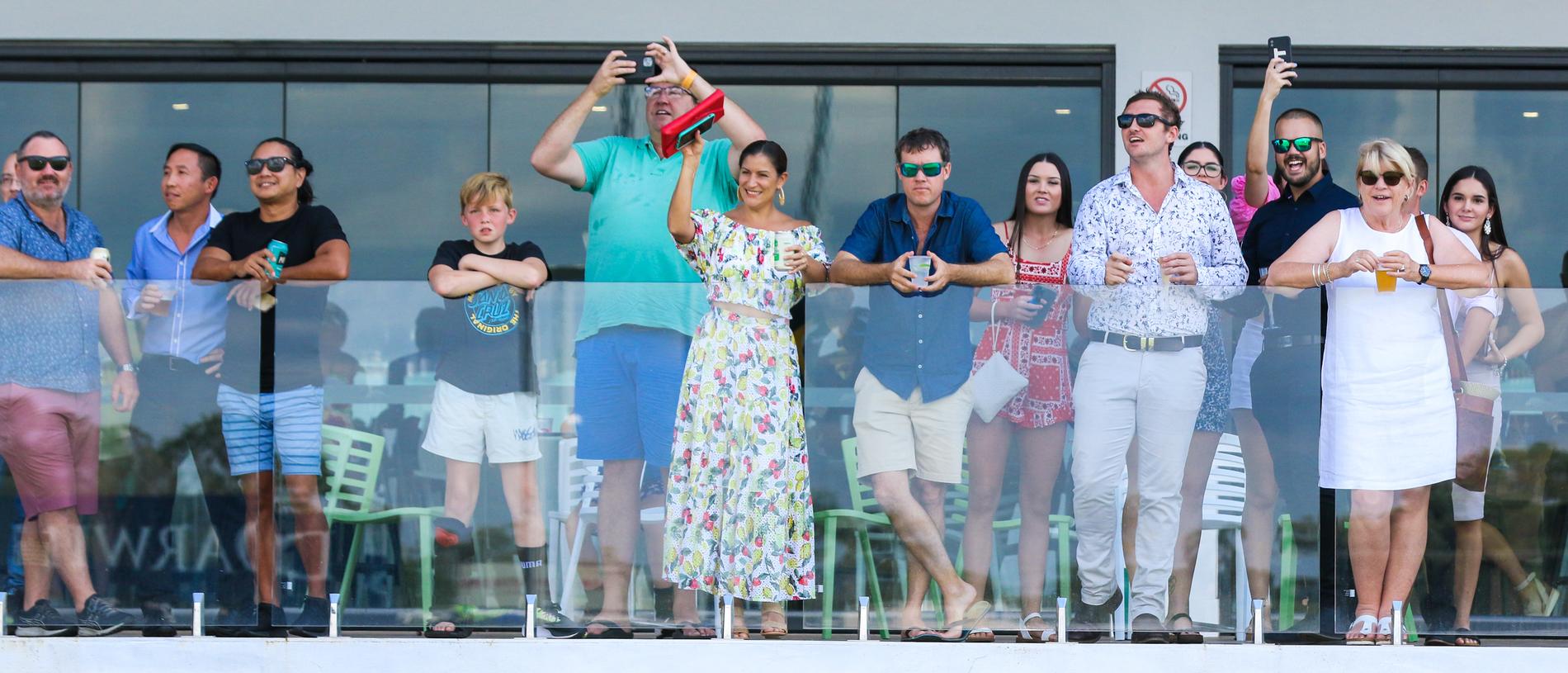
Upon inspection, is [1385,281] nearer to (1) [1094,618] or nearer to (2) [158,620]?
(1) [1094,618]

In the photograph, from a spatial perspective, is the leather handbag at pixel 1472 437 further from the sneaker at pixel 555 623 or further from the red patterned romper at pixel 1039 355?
the sneaker at pixel 555 623

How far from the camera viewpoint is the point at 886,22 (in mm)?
9883

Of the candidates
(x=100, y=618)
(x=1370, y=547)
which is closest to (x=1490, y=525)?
(x=1370, y=547)

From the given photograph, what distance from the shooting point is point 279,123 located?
10.3 metres

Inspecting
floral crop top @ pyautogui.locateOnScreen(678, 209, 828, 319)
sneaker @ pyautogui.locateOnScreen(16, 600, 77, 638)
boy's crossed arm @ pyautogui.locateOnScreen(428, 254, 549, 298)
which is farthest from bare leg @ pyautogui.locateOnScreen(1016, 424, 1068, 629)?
sneaker @ pyautogui.locateOnScreen(16, 600, 77, 638)

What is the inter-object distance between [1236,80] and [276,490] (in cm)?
565

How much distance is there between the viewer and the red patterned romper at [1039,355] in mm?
6406

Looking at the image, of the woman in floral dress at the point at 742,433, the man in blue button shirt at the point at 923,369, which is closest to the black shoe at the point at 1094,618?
the man in blue button shirt at the point at 923,369

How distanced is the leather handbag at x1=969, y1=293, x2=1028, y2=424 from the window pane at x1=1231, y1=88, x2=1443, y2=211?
4205mm

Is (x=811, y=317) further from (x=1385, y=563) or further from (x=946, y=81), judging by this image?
(x=946, y=81)

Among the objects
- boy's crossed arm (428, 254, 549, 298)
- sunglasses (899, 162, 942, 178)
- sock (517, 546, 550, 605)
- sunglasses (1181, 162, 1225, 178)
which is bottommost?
sock (517, 546, 550, 605)

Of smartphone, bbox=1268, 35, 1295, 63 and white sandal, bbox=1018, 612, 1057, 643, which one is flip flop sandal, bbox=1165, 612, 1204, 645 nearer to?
white sandal, bbox=1018, 612, 1057, 643

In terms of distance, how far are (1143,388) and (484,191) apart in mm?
2575

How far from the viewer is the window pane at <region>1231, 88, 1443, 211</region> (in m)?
10.0
